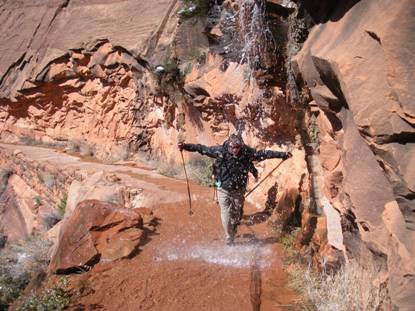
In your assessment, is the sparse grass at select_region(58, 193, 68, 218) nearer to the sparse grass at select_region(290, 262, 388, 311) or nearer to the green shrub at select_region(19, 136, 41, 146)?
the green shrub at select_region(19, 136, 41, 146)

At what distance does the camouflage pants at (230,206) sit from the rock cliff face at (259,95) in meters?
0.98

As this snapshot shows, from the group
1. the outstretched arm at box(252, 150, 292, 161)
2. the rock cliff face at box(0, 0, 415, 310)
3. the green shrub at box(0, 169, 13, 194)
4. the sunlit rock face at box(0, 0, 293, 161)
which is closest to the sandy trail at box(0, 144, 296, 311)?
the rock cliff face at box(0, 0, 415, 310)

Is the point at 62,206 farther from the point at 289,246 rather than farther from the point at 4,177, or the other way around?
the point at 289,246

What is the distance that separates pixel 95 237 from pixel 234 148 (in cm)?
242

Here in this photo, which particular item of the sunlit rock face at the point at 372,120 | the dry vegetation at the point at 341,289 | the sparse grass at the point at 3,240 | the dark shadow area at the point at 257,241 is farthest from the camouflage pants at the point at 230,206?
the sparse grass at the point at 3,240

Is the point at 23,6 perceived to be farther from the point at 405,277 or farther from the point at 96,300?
the point at 405,277

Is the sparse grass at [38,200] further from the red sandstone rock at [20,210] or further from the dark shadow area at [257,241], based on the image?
the dark shadow area at [257,241]

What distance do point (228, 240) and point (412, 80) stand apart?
420cm

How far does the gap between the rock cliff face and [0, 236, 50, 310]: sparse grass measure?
3.60m

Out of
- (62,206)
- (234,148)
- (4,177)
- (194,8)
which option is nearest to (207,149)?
(234,148)

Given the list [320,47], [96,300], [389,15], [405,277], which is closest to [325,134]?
[320,47]

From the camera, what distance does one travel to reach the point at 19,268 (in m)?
7.38

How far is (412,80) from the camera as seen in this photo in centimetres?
335

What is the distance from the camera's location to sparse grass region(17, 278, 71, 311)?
547 centimetres
